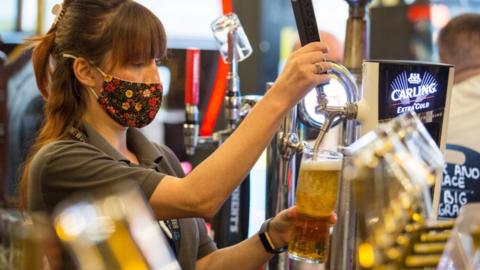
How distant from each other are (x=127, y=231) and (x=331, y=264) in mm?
557

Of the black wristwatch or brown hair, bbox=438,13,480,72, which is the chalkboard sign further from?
the black wristwatch

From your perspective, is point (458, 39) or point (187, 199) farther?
point (458, 39)

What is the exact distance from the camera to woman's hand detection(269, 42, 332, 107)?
1353mm

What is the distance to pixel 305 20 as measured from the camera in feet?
4.47

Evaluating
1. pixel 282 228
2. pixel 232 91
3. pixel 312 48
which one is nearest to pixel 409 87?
pixel 312 48

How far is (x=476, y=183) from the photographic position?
2480 mm

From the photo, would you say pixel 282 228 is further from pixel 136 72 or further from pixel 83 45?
pixel 83 45

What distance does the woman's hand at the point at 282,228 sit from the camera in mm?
1655

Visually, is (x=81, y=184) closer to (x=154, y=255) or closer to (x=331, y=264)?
(x=331, y=264)

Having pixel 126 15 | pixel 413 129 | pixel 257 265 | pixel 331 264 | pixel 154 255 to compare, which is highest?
pixel 126 15

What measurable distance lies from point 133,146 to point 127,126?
6 centimetres

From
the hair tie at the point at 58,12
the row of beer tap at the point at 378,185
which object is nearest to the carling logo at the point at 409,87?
the row of beer tap at the point at 378,185

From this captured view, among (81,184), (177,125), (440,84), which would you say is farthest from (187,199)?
(177,125)

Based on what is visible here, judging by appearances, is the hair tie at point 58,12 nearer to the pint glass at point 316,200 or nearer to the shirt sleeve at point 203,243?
the shirt sleeve at point 203,243
